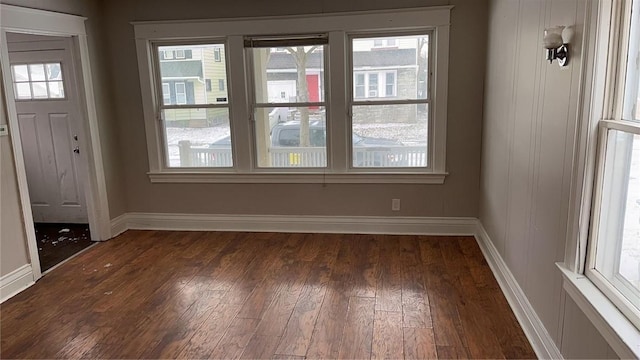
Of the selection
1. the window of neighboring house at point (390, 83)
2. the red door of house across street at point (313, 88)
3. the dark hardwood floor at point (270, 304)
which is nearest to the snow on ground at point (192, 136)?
the red door of house across street at point (313, 88)

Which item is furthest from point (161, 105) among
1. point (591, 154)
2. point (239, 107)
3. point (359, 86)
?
point (591, 154)

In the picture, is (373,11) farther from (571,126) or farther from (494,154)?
(571,126)

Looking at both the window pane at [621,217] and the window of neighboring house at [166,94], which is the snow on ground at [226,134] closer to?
the window of neighboring house at [166,94]

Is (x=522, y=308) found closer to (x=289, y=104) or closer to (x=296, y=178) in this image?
(x=296, y=178)

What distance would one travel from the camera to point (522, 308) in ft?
8.79

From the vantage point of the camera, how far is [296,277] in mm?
3422

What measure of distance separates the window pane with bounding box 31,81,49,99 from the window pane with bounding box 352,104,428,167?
3.16m

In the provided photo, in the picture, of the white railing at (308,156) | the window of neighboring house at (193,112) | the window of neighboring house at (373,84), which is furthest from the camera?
the window of neighboring house at (193,112)

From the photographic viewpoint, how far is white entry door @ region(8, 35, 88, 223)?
4.39 m

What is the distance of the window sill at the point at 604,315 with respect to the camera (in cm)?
149

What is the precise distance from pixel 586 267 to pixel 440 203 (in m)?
2.35

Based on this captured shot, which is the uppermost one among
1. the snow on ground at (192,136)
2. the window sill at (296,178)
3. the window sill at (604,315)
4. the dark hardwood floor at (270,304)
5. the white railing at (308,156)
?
the snow on ground at (192,136)

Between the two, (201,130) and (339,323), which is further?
(201,130)

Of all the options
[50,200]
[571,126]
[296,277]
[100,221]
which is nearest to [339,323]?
[296,277]
